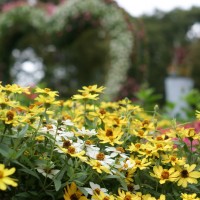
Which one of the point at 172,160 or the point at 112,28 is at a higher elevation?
the point at 112,28

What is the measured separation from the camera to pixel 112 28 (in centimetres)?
679

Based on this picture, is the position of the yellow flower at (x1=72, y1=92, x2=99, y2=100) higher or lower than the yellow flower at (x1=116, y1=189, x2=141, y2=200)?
higher

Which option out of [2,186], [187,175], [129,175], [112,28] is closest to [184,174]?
[187,175]

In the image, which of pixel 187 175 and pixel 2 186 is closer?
pixel 2 186

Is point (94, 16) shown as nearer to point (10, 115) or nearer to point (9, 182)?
point (10, 115)

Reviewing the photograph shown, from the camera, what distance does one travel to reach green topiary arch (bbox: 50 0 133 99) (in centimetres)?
653

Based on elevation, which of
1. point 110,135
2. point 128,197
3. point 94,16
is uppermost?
point 94,16

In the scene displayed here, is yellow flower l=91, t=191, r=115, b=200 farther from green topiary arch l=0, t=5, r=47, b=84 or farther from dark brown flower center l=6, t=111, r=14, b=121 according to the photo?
green topiary arch l=0, t=5, r=47, b=84

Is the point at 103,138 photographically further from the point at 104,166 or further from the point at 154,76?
the point at 154,76

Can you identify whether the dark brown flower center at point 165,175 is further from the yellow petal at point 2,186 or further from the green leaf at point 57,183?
the yellow petal at point 2,186

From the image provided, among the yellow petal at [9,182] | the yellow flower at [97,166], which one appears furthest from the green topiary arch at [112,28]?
the yellow petal at [9,182]

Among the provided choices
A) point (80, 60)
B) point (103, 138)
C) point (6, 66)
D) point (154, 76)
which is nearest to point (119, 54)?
point (6, 66)

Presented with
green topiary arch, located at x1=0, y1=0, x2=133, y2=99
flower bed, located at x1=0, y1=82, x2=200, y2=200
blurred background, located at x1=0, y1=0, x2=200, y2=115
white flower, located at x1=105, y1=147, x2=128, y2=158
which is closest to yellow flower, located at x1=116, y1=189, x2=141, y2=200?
flower bed, located at x1=0, y1=82, x2=200, y2=200

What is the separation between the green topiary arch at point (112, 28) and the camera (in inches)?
257
